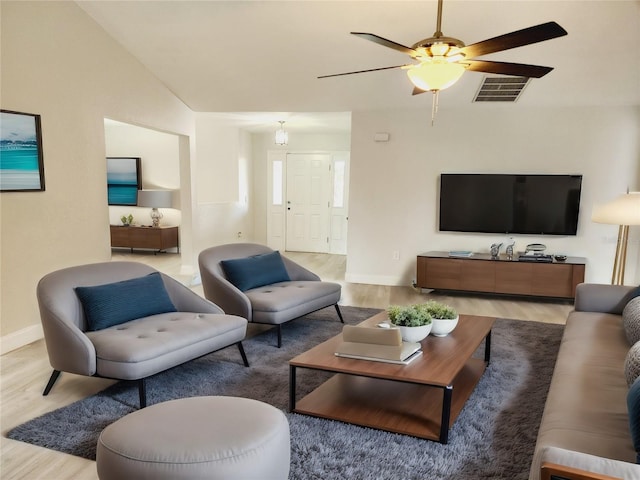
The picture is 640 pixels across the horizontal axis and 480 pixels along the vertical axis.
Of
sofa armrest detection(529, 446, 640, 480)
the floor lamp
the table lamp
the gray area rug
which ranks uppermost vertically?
the floor lamp

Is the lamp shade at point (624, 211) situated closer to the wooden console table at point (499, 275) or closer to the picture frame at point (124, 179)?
the wooden console table at point (499, 275)

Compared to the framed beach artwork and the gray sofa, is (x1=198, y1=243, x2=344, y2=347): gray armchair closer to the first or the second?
the framed beach artwork

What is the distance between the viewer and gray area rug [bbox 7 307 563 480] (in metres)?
2.13

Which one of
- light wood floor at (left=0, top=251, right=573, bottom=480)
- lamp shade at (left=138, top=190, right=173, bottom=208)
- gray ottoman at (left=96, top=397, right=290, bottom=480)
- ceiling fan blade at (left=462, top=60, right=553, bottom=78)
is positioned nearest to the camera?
gray ottoman at (left=96, top=397, right=290, bottom=480)

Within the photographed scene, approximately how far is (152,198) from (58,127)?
4.10 metres

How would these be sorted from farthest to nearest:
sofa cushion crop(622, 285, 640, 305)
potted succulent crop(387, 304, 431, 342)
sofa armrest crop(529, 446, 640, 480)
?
1. sofa cushion crop(622, 285, 640, 305)
2. potted succulent crop(387, 304, 431, 342)
3. sofa armrest crop(529, 446, 640, 480)

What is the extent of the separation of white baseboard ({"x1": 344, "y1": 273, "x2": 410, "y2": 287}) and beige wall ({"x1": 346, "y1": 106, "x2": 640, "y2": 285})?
0.04 feet

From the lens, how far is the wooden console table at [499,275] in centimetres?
531

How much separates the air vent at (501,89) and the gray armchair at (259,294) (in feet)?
9.20

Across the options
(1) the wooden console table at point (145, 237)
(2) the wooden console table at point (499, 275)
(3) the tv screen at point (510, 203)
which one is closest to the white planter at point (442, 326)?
(2) the wooden console table at point (499, 275)

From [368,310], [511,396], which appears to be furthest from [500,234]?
[511,396]

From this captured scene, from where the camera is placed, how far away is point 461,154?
19.4 feet

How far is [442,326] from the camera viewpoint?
2.97 m

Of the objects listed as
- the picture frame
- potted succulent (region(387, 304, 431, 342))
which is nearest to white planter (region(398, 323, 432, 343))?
potted succulent (region(387, 304, 431, 342))
